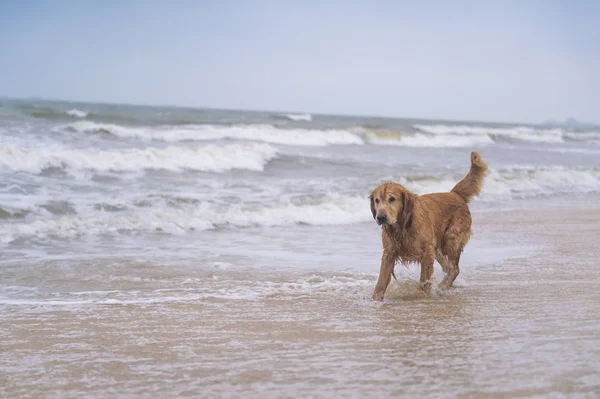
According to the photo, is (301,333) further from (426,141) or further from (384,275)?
(426,141)

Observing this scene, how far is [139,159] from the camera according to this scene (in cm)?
1752

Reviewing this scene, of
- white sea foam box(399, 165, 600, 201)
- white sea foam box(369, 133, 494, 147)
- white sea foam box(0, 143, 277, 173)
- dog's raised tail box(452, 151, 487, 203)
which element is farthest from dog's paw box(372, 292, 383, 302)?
white sea foam box(369, 133, 494, 147)

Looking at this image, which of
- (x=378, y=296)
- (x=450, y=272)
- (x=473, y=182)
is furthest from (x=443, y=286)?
(x=473, y=182)

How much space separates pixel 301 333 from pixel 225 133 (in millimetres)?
30295

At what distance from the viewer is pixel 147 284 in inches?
241

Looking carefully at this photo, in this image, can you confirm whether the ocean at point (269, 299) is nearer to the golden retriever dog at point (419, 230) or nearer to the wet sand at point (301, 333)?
the wet sand at point (301, 333)

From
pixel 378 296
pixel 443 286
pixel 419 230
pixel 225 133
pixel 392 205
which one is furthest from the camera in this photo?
pixel 225 133

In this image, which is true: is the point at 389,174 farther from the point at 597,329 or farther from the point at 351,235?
the point at 597,329

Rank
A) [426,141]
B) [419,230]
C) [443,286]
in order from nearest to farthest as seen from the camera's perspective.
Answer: [419,230] < [443,286] < [426,141]

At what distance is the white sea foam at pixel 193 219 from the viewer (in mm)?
8648

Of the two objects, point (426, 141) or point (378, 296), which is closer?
point (378, 296)

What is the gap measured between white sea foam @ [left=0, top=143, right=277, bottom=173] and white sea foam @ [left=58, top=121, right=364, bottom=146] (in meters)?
10.0

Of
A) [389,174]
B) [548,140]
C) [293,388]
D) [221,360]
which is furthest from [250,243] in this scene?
[548,140]

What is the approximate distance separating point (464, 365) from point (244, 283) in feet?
9.77
